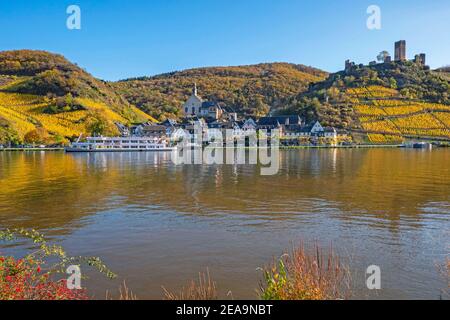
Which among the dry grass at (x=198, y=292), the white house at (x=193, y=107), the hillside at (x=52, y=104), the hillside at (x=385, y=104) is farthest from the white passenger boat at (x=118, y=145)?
the dry grass at (x=198, y=292)

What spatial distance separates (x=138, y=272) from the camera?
13062 mm

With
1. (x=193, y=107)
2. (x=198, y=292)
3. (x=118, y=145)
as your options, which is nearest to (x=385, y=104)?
(x=193, y=107)

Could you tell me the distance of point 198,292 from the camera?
33.5 feet

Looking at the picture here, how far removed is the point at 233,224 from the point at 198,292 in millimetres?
9306

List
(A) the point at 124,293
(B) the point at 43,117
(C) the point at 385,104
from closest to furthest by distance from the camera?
(A) the point at 124,293
(B) the point at 43,117
(C) the point at 385,104

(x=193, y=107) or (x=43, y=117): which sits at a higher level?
(x=193, y=107)

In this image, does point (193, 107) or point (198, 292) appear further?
point (193, 107)

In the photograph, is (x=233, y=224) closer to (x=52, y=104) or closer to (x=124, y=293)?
(x=124, y=293)

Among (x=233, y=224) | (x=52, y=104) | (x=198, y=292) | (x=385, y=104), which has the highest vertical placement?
(x=385, y=104)

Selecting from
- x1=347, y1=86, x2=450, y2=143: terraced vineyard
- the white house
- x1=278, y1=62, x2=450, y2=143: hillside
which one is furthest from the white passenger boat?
x1=347, y1=86, x2=450, y2=143: terraced vineyard

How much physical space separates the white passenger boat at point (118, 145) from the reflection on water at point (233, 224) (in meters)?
73.0

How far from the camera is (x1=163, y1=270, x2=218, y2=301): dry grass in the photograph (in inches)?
398

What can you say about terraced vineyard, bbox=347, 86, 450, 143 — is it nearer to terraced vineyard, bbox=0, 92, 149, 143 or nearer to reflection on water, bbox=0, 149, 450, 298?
terraced vineyard, bbox=0, 92, 149, 143

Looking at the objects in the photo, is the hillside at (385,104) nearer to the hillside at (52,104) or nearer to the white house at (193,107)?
the white house at (193,107)
